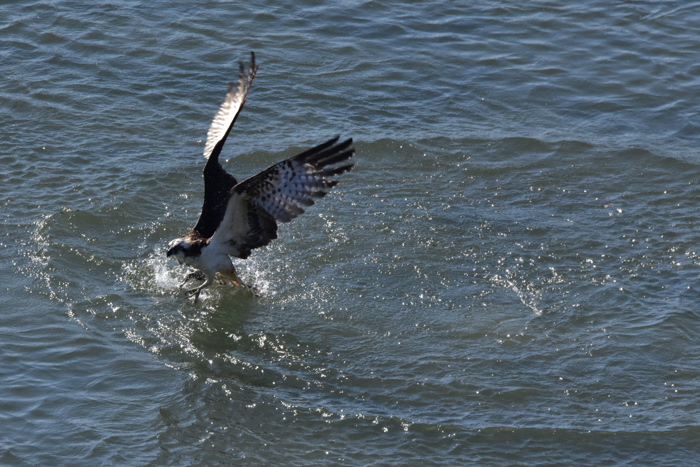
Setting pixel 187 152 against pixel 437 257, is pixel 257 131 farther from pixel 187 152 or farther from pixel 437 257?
pixel 437 257

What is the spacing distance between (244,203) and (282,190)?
0.35 meters

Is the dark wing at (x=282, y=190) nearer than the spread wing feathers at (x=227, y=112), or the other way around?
the dark wing at (x=282, y=190)

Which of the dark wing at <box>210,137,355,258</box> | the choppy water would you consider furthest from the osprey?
the choppy water

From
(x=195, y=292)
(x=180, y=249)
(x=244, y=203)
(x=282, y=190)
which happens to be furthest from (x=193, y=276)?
(x=282, y=190)

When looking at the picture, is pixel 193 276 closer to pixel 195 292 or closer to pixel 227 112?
pixel 195 292

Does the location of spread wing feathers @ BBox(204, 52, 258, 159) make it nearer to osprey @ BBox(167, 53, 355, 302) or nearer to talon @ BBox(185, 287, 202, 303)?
osprey @ BBox(167, 53, 355, 302)

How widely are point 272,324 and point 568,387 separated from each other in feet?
7.75

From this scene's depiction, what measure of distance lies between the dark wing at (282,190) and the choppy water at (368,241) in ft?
2.79

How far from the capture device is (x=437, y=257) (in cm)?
756

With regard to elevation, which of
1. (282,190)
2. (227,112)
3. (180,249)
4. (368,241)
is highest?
(227,112)

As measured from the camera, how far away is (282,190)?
20.5 feet

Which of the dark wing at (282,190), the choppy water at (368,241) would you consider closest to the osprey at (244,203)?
the dark wing at (282,190)

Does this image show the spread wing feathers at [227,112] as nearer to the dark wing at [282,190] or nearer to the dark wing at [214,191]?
the dark wing at [214,191]

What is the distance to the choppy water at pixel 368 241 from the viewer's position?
5.63 meters
